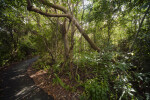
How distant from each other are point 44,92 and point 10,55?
768cm

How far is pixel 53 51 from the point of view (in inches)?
211

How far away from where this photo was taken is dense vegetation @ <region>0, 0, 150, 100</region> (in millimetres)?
2121

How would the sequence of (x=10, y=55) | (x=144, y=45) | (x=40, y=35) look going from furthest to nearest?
1. (x=10, y=55)
2. (x=40, y=35)
3. (x=144, y=45)

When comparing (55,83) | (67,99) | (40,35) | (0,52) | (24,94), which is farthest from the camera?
(0,52)

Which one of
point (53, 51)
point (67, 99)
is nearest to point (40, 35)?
point (53, 51)

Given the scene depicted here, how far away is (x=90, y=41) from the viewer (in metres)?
4.14

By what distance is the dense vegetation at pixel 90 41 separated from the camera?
2.12 metres

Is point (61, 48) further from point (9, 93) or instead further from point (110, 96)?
point (110, 96)

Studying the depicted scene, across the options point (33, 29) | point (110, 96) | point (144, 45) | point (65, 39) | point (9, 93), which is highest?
point (33, 29)

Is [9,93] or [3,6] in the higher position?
[3,6]

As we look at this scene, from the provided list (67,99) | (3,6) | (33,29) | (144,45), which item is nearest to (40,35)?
(33,29)

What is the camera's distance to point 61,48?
5371mm

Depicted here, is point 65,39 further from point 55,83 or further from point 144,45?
point 144,45

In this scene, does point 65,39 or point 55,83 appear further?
point 65,39
